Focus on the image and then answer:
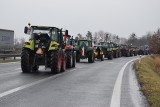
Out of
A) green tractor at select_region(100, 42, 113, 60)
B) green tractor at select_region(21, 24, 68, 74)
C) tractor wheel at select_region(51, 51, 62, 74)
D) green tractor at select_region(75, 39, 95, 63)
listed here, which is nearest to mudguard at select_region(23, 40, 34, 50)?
green tractor at select_region(21, 24, 68, 74)

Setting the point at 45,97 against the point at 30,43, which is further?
the point at 30,43

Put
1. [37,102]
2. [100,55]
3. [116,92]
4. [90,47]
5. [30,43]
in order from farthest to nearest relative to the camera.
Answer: [100,55] → [90,47] → [30,43] → [116,92] → [37,102]

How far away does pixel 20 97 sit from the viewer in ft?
34.2

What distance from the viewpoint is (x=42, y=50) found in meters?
20.0

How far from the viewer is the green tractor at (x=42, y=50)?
19734 mm

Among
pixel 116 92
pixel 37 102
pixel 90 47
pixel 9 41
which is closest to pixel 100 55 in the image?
pixel 90 47

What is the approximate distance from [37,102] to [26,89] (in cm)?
287

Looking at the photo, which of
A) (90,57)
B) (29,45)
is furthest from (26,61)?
(90,57)

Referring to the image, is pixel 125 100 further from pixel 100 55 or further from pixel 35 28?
pixel 100 55

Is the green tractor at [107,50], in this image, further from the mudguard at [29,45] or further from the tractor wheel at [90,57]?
the mudguard at [29,45]

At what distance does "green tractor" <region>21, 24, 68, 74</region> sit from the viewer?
1973 centimetres

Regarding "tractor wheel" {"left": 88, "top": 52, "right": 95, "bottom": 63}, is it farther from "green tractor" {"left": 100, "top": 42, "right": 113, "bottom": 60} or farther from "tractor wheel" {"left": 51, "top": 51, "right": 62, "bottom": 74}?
"tractor wheel" {"left": 51, "top": 51, "right": 62, "bottom": 74}

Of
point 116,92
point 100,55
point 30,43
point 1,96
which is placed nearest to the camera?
point 1,96

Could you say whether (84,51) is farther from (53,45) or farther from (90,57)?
(53,45)
